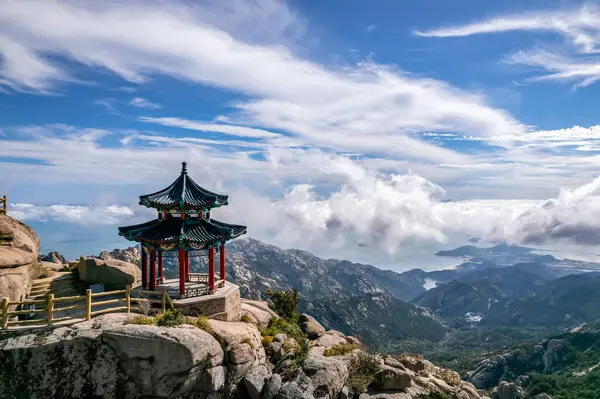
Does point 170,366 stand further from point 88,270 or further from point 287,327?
point 88,270

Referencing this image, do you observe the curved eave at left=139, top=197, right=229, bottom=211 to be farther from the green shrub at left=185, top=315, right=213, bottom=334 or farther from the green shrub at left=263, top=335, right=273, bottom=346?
the green shrub at left=263, top=335, right=273, bottom=346

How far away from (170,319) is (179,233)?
812cm

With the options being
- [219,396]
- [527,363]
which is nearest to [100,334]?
[219,396]

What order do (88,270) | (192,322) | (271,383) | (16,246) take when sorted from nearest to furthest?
(271,383), (192,322), (16,246), (88,270)

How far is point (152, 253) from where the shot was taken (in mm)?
36375

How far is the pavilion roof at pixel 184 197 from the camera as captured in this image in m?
35.7

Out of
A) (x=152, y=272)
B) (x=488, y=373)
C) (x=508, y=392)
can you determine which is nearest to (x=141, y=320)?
(x=152, y=272)

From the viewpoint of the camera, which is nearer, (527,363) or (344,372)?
(344,372)

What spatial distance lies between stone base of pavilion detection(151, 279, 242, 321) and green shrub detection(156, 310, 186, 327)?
303 centimetres

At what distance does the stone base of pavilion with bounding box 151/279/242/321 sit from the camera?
110 feet

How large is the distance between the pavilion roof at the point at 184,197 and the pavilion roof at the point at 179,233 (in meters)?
1.57

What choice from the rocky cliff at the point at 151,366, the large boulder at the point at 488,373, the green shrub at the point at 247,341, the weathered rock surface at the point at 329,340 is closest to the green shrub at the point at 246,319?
the rocky cliff at the point at 151,366

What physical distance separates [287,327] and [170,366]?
41.0 feet

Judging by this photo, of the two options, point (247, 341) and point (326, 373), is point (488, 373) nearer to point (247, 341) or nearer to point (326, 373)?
point (326, 373)
